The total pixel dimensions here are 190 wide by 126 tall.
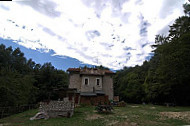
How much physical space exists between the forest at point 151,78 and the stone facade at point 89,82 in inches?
226

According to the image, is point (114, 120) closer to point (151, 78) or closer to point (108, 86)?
point (108, 86)

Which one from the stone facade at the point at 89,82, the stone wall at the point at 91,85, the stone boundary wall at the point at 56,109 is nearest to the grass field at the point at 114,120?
the stone boundary wall at the point at 56,109

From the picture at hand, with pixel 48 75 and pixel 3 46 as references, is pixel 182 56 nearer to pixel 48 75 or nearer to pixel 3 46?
pixel 48 75

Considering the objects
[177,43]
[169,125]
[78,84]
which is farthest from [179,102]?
[169,125]

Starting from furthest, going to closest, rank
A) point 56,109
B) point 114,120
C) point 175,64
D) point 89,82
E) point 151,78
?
1. point 151,78
2. point 89,82
3. point 175,64
4. point 56,109
5. point 114,120

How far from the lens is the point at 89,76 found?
22.7 m

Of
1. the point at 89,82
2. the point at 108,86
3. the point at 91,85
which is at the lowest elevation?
the point at 108,86

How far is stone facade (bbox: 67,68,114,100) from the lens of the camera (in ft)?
71.8

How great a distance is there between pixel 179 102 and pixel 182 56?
14.6 m

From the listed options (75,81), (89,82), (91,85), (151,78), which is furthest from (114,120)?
(151,78)

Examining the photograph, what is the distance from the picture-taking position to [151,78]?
92.7ft

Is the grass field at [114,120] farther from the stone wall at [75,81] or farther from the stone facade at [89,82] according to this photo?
the stone wall at [75,81]

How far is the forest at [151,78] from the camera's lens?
15935 millimetres

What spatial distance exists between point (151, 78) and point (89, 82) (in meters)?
15.8
